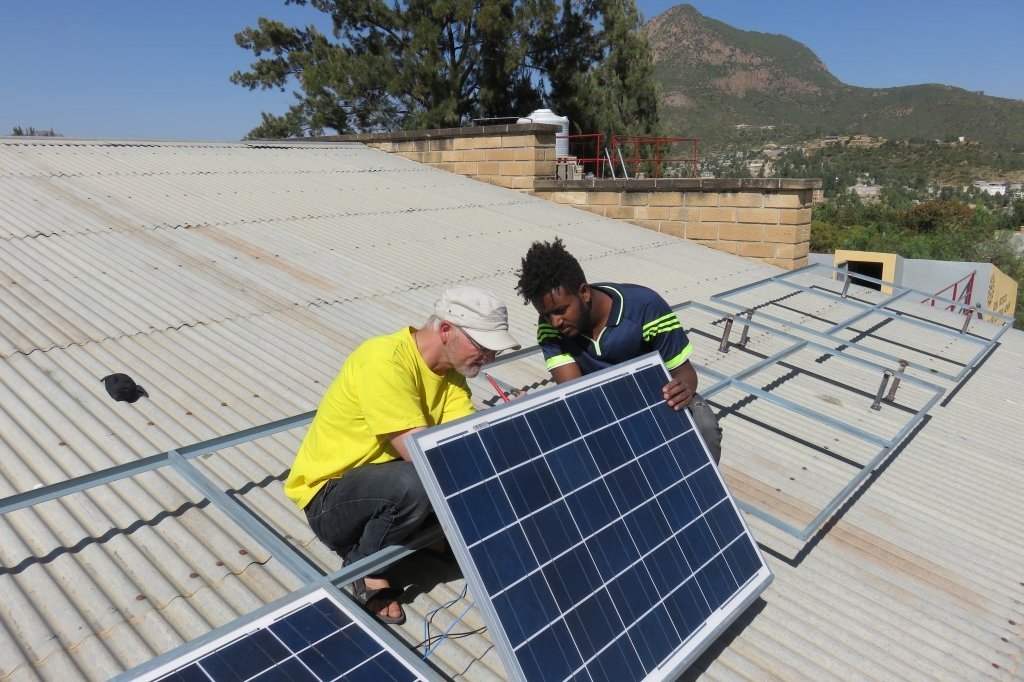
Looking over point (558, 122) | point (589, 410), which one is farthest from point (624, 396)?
point (558, 122)

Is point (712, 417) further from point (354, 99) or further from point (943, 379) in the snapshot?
point (354, 99)

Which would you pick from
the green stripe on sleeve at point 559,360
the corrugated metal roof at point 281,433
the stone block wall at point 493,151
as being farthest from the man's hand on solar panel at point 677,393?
the stone block wall at point 493,151

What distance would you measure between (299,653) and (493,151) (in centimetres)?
1247

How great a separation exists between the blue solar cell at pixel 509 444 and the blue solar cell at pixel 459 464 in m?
0.02

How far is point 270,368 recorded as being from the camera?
5023 mm

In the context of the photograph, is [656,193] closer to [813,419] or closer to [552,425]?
[813,419]

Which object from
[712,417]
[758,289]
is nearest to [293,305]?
[712,417]

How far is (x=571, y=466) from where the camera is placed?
9.12 ft

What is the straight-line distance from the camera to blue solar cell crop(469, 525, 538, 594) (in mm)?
2295

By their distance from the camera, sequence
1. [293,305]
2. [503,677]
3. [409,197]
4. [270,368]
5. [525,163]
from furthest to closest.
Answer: [525,163] → [409,197] → [293,305] → [270,368] → [503,677]

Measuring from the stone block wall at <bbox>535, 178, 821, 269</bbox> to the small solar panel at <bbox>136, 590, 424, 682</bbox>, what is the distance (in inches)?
425

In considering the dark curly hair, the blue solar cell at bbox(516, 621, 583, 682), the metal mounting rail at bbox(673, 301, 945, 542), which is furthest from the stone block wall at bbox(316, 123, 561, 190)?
the blue solar cell at bbox(516, 621, 583, 682)

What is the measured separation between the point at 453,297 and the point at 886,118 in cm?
14195

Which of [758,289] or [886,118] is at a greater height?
[886,118]
